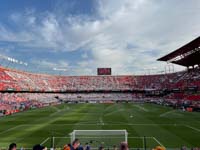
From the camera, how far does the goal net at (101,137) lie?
18438 millimetres

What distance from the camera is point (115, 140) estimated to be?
60.8ft

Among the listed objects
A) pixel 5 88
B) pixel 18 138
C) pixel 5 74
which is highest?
pixel 5 74

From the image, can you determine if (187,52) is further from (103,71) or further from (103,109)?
(103,71)

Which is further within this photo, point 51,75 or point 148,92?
point 51,75

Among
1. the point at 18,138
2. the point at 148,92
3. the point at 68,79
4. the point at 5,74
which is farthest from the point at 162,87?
the point at 18,138

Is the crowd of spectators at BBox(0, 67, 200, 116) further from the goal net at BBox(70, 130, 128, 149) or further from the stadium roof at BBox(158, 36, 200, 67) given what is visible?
the goal net at BBox(70, 130, 128, 149)

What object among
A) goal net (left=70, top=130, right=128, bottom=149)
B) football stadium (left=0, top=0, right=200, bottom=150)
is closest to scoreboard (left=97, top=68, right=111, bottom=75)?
football stadium (left=0, top=0, right=200, bottom=150)

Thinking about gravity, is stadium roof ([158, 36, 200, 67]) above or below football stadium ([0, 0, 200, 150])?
above

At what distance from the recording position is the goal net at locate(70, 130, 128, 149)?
18.4 m

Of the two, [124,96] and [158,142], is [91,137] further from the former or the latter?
[124,96]

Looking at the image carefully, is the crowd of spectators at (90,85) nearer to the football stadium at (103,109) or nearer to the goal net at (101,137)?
the football stadium at (103,109)

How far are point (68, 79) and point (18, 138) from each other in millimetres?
99214

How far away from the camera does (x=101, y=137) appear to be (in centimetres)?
1948

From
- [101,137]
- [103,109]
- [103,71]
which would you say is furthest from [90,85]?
[101,137]
